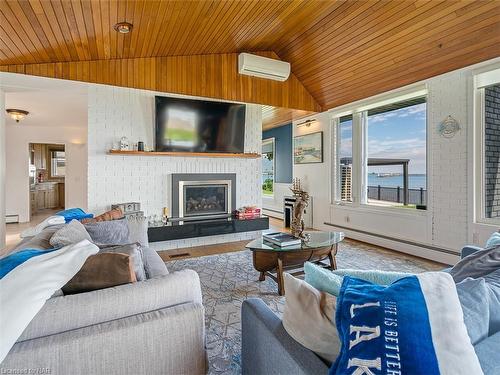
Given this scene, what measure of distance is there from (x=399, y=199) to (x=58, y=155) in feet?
34.4

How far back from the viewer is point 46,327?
101 centimetres

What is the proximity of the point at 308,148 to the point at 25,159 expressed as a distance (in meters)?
6.87

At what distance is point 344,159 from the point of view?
18.0 feet

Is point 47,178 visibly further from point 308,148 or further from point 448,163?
point 448,163

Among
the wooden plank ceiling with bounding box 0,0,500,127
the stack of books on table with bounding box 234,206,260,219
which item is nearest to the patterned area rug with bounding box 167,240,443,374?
the stack of books on table with bounding box 234,206,260,219

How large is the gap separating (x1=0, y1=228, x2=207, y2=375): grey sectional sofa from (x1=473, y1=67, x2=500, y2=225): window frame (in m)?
3.81

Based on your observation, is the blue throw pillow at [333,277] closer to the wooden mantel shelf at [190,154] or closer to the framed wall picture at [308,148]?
the wooden mantel shelf at [190,154]

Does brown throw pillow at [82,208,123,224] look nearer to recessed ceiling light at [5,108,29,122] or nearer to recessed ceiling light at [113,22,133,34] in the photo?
recessed ceiling light at [113,22,133,34]

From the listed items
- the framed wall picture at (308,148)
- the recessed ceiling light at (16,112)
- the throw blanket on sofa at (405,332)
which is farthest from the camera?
the framed wall picture at (308,148)

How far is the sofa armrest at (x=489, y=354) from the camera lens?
0.72m

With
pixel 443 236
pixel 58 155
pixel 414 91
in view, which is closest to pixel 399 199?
pixel 443 236

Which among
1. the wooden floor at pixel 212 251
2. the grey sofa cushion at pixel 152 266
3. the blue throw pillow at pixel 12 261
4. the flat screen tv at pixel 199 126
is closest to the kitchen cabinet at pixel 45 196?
the flat screen tv at pixel 199 126

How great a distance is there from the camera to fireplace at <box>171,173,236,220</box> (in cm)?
464

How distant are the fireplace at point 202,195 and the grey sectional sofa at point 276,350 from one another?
11.7 ft
